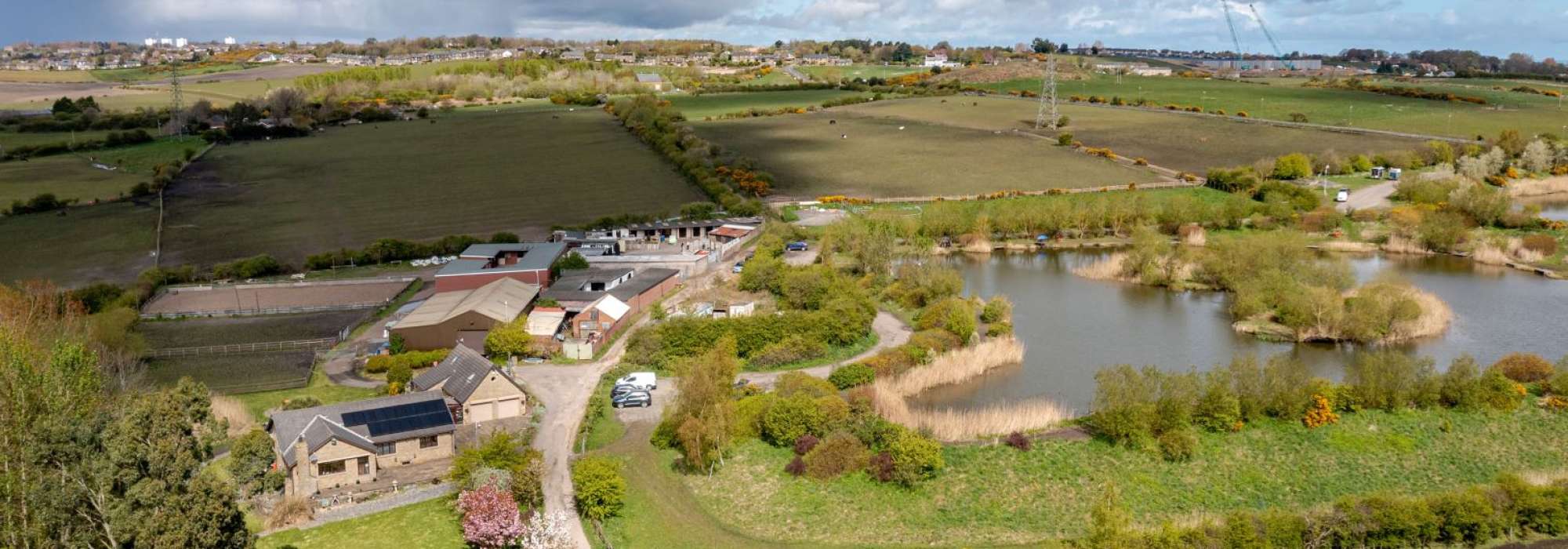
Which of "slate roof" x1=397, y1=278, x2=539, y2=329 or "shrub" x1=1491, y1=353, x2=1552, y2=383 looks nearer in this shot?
"shrub" x1=1491, y1=353, x2=1552, y2=383

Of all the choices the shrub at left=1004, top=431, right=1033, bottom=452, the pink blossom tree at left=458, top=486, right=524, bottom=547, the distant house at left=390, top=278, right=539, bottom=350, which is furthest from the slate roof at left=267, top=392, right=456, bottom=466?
the shrub at left=1004, top=431, right=1033, bottom=452

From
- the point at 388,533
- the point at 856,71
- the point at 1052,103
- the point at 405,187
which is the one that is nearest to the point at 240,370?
the point at 388,533

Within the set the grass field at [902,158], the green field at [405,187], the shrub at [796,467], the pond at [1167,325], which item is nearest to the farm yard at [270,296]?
the green field at [405,187]

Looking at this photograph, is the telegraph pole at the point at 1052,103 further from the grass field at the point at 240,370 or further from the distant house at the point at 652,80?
the grass field at the point at 240,370

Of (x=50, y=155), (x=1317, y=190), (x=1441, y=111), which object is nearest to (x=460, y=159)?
(x=50, y=155)

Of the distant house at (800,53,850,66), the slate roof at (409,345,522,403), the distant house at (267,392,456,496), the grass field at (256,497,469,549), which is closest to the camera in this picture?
the grass field at (256,497,469,549)

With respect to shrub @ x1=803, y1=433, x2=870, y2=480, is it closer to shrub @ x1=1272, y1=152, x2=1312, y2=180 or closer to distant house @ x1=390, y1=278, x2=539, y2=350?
distant house @ x1=390, y1=278, x2=539, y2=350
